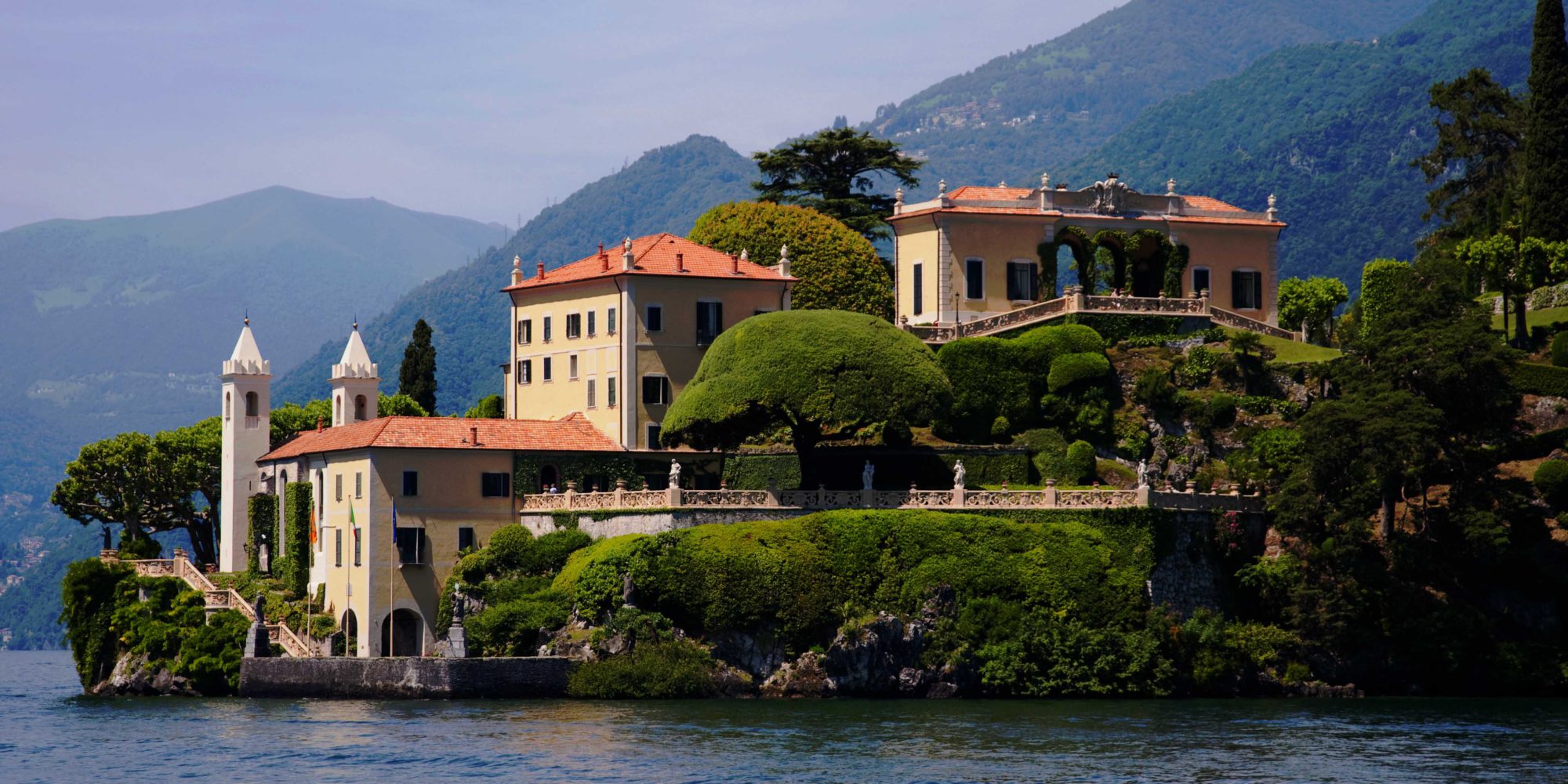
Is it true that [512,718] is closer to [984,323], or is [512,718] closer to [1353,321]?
[984,323]

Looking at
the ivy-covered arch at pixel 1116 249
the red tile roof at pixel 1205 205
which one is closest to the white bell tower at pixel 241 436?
the ivy-covered arch at pixel 1116 249

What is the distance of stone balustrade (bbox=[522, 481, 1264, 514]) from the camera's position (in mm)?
71188

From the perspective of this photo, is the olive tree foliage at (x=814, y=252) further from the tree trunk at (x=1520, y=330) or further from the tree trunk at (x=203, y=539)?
the tree trunk at (x=1520, y=330)

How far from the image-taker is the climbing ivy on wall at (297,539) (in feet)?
263

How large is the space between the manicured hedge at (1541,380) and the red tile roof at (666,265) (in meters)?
27.4

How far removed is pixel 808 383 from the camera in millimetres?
72062

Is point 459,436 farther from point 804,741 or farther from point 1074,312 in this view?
point 804,741

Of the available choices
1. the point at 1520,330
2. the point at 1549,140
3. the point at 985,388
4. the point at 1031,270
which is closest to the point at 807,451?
the point at 985,388

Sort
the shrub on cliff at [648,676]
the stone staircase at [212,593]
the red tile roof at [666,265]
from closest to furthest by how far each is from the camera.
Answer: the shrub on cliff at [648,676], the stone staircase at [212,593], the red tile roof at [666,265]

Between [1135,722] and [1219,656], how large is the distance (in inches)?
383

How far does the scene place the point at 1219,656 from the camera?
227ft

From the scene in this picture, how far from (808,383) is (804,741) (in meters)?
18.8

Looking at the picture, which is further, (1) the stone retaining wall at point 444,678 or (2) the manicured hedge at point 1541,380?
(2) the manicured hedge at point 1541,380

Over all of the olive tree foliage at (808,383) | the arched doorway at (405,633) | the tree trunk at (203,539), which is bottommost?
the arched doorway at (405,633)
